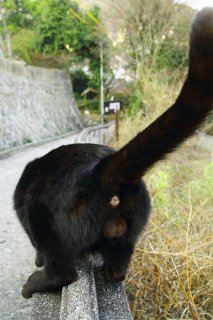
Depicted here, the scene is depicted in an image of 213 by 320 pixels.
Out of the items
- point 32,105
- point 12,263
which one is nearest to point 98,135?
point 32,105

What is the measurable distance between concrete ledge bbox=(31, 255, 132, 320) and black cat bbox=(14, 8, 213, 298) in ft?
0.22

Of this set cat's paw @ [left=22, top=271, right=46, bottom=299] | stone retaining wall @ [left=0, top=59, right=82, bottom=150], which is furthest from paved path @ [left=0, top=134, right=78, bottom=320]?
stone retaining wall @ [left=0, top=59, right=82, bottom=150]

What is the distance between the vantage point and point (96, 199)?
1.73m

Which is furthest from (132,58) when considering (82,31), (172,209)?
(82,31)

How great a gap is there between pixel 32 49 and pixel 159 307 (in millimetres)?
26582

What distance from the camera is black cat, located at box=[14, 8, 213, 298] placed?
58.4 inches

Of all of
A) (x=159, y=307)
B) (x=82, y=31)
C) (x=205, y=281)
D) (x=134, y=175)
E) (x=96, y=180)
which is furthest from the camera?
(x=82, y=31)

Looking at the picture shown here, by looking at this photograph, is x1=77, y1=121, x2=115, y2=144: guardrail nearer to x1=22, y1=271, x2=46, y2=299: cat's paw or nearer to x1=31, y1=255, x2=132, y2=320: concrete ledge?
x1=22, y1=271, x2=46, y2=299: cat's paw

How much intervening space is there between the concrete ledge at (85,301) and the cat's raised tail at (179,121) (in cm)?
54

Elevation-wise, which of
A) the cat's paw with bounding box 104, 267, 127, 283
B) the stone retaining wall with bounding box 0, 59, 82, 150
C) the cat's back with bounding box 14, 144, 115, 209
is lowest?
the stone retaining wall with bounding box 0, 59, 82, 150

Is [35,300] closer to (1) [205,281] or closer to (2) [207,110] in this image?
(1) [205,281]

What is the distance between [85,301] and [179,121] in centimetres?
89

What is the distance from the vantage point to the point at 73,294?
5.56 feet

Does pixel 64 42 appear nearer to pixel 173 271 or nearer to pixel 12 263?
pixel 12 263
